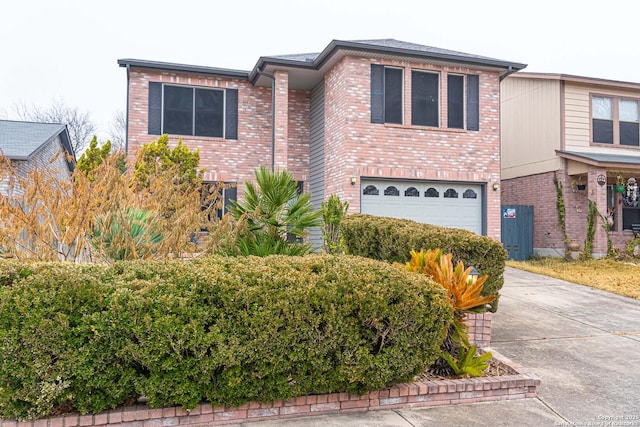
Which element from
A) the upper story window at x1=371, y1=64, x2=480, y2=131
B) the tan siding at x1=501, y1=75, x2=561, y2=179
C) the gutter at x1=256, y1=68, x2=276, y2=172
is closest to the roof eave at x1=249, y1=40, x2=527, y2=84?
the gutter at x1=256, y1=68, x2=276, y2=172

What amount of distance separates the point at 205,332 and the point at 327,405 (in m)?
1.25

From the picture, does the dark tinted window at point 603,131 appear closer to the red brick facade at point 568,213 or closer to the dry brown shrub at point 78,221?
the red brick facade at point 568,213

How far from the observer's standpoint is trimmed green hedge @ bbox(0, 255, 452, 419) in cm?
362

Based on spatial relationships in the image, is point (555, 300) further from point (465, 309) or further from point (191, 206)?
point (191, 206)

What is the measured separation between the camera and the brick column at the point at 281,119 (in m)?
13.8

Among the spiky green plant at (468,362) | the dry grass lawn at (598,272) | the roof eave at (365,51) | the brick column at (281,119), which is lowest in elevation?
the spiky green plant at (468,362)

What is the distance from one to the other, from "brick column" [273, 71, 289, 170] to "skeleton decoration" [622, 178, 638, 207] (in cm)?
1066

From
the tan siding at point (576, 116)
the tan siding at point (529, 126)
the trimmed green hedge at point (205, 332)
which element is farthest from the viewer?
the tan siding at point (529, 126)

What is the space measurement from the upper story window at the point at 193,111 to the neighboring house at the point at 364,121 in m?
0.03

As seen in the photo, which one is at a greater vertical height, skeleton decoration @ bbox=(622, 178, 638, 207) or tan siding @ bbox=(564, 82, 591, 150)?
tan siding @ bbox=(564, 82, 591, 150)

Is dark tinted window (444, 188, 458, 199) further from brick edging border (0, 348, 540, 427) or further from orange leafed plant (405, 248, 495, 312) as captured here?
brick edging border (0, 348, 540, 427)

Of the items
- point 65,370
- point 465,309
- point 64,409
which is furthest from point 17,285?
point 465,309

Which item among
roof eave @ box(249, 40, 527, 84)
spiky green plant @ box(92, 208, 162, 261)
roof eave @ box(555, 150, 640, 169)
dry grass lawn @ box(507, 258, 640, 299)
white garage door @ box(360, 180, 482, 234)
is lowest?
dry grass lawn @ box(507, 258, 640, 299)

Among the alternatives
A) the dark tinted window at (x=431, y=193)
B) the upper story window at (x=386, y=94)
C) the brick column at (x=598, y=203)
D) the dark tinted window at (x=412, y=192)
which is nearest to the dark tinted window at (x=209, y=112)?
the upper story window at (x=386, y=94)
